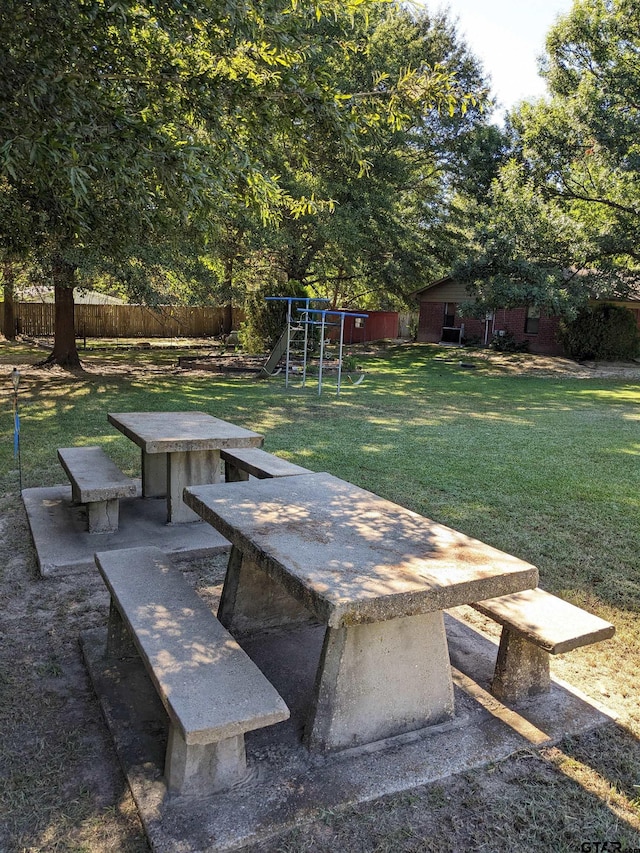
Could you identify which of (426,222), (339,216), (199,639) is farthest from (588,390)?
(199,639)

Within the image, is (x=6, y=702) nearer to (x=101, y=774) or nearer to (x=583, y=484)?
(x=101, y=774)

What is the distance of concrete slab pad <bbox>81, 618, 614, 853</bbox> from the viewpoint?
7.49 ft

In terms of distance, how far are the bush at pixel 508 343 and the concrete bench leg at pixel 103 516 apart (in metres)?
21.9

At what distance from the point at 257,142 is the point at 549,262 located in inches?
604

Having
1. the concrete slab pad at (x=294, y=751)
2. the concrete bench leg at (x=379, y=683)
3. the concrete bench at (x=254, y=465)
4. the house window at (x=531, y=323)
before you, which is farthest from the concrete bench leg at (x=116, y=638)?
the house window at (x=531, y=323)

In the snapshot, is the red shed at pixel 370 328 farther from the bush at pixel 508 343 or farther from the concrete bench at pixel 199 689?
the concrete bench at pixel 199 689

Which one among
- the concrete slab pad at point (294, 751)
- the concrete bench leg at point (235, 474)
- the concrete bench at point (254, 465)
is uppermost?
the concrete bench at point (254, 465)

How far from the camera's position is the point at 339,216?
59.4 ft

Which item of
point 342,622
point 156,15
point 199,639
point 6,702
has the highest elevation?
point 156,15

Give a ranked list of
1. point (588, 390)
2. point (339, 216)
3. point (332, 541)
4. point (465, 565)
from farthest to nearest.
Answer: point (339, 216) < point (588, 390) < point (332, 541) < point (465, 565)

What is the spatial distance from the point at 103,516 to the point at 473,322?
24.2m

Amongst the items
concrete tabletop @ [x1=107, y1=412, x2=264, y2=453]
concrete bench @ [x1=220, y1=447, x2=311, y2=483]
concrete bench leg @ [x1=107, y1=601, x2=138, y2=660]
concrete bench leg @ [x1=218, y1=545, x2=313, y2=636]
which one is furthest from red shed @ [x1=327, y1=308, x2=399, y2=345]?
concrete bench leg @ [x1=107, y1=601, x2=138, y2=660]

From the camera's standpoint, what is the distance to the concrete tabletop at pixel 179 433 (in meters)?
5.02

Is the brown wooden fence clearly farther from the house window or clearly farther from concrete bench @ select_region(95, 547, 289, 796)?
concrete bench @ select_region(95, 547, 289, 796)
